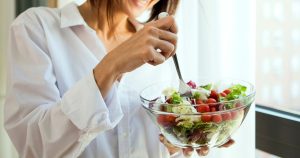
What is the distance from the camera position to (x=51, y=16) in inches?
36.1

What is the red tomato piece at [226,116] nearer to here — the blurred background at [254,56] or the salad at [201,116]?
the salad at [201,116]

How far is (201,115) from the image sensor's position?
2.27 feet

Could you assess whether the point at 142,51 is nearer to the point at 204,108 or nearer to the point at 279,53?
the point at 204,108

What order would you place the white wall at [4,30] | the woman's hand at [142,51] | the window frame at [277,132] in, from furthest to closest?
the white wall at [4,30]
the window frame at [277,132]
the woman's hand at [142,51]

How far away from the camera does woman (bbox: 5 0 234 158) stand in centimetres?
69

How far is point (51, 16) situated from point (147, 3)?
227 mm

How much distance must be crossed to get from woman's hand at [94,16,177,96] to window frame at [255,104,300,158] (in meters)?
0.53

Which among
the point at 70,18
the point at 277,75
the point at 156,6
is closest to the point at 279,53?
the point at 277,75

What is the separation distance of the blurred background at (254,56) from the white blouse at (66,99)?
16 cm

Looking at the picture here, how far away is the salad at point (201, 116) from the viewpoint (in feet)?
2.28

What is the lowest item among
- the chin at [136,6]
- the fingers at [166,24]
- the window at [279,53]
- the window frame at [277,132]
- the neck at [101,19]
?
the window frame at [277,132]

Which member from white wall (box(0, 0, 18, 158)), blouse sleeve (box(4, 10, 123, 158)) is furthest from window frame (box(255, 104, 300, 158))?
white wall (box(0, 0, 18, 158))

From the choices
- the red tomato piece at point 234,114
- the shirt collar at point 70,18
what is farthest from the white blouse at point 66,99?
the red tomato piece at point 234,114

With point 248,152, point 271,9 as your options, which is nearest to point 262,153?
point 248,152
